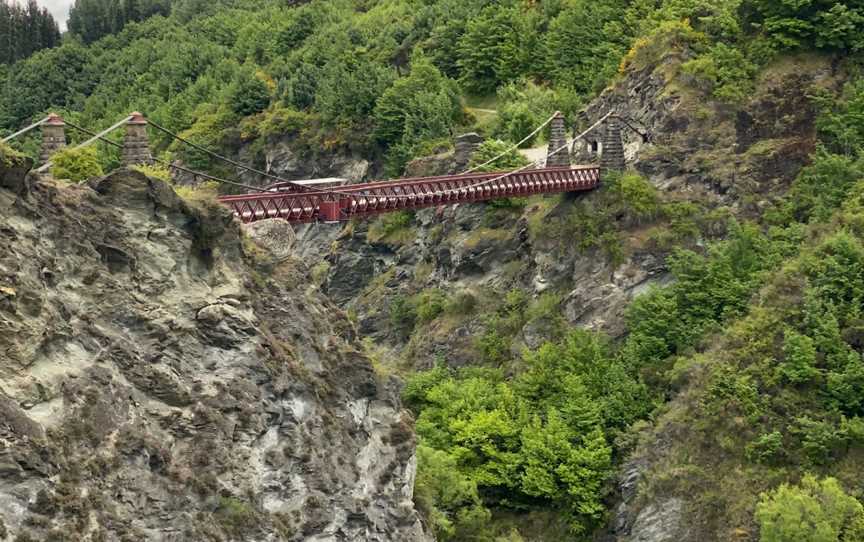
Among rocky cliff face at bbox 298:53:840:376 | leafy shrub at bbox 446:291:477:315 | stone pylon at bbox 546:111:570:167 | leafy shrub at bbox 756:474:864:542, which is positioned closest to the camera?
leafy shrub at bbox 756:474:864:542

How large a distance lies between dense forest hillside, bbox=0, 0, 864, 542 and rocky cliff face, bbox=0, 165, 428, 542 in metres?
2.80

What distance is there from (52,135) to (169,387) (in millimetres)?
9585

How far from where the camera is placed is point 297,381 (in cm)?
3241

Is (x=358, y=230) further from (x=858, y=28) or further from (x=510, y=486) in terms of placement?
(x=858, y=28)

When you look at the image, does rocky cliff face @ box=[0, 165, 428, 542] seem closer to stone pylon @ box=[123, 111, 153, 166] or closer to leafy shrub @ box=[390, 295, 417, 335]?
stone pylon @ box=[123, 111, 153, 166]

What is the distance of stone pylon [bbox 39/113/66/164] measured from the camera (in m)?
32.9

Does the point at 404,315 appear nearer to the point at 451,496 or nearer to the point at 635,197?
the point at 635,197

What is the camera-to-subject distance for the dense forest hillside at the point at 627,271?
4222 cm

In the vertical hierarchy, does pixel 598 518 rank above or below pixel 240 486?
below

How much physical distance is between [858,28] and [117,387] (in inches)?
1618

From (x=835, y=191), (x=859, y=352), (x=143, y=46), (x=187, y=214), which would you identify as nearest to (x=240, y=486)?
(x=187, y=214)

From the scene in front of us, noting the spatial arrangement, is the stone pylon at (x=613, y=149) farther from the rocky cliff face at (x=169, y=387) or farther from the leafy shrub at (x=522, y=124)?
the rocky cliff face at (x=169, y=387)

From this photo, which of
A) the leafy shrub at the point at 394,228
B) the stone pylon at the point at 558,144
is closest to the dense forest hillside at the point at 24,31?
the leafy shrub at the point at 394,228

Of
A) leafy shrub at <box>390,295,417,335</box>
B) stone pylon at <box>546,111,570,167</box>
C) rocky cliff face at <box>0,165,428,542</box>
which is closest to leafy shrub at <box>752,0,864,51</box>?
stone pylon at <box>546,111,570,167</box>
